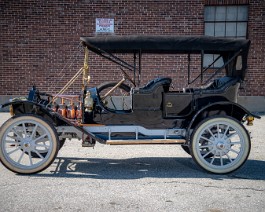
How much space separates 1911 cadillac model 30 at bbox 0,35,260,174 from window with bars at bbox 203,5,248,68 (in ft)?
19.6

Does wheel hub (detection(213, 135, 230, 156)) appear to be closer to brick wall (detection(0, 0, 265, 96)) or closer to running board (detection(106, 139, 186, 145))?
running board (detection(106, 139, 186, 145))

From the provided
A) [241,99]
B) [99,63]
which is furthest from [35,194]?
[241,99]

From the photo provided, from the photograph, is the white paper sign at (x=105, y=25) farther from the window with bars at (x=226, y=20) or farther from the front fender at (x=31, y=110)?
the front fender at (x=31, y=110)

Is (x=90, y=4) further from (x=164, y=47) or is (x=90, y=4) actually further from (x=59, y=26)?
(x=164, y=47)

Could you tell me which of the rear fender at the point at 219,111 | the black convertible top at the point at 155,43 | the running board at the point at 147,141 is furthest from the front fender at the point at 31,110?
the rear fender at the point at 219,111

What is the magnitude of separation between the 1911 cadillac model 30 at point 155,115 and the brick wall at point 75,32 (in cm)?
563

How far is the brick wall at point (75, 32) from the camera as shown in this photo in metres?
9.98

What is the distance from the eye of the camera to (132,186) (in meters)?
3.85

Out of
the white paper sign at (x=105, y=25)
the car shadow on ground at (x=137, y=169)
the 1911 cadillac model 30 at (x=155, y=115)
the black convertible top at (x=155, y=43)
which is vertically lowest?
the car shadow on ground at (x=137, y=169)

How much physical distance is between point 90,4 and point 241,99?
5888mm

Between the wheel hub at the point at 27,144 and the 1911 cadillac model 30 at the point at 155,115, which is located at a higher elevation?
the 1911 cadillac model 30 at the point at 155,115

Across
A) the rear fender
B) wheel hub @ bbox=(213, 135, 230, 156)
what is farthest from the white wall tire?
wheel hub @ bbox=(213, 135, 230, 156)

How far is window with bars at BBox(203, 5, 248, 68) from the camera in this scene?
1016 cm

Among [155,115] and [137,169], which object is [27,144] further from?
[155,115]
